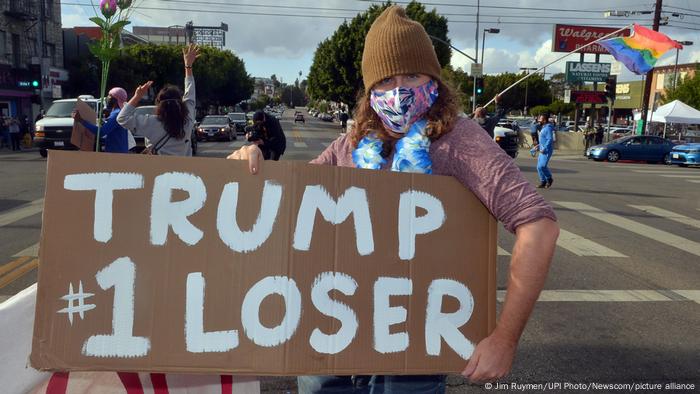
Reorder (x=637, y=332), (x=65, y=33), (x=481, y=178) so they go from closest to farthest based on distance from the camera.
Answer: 1. (x=481, y=178)
2. (x=637, y=332)
3. (x=65, y=33)

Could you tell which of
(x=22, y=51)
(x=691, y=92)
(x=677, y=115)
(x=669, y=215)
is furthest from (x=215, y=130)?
(x=691, y=92)

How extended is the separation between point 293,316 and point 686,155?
27.0 metres

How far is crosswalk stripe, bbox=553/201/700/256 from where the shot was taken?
334 inches

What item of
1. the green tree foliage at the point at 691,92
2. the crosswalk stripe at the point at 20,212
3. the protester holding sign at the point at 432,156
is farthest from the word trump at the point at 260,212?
the green tree foliage at the point at 691,92

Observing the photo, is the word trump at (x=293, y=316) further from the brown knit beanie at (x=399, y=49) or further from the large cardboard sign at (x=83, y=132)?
the large cardboard sign at (x=83, y=132)

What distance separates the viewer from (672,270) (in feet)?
23.1

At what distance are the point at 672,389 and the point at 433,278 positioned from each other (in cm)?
276

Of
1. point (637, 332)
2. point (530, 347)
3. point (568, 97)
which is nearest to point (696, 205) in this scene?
point (637, 332)

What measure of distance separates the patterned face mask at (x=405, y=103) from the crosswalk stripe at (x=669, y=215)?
377 inches

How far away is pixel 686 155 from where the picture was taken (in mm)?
24969

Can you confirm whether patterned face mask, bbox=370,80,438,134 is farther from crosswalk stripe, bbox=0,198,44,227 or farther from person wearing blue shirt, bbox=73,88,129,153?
crosswalk stripe, bbox=0,198,44,227

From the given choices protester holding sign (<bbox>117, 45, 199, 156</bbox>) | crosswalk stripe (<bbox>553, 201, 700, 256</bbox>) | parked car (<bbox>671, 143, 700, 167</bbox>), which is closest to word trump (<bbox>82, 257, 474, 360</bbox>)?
protester holding sign (<bbox>117, 45, 199, 156</bbox>)

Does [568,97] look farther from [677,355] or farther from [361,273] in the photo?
[361,273]

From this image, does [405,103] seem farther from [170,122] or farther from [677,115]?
[677,115]
